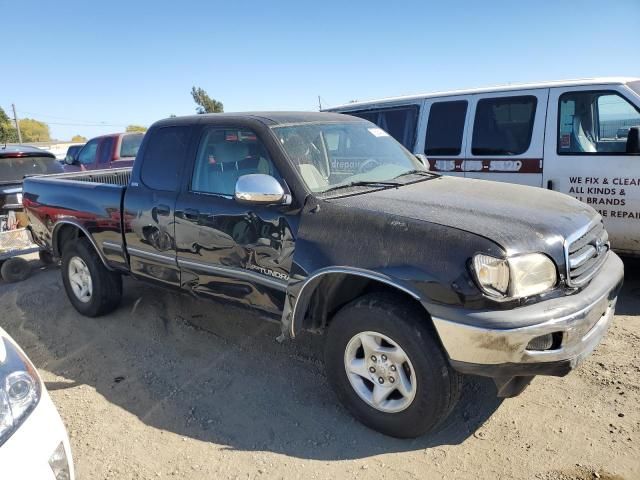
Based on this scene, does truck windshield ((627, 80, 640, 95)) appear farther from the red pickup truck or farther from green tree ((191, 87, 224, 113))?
green tree ((191, 87, 224, 113))

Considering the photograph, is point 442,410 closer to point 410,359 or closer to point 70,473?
point 410,359

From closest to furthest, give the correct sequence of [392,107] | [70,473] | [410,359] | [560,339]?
1. [70,473]
2. [560,339]
3. [410,359]
4. [392,107]

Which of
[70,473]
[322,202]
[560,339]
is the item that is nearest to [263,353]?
[322,202]

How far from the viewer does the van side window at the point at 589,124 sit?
513 cm

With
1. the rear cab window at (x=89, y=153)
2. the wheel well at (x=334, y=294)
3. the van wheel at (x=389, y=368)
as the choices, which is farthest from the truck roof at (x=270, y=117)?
the rear cab window at (x=89, y=153)

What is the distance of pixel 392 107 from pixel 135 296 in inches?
152

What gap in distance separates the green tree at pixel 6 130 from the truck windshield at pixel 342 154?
163ft

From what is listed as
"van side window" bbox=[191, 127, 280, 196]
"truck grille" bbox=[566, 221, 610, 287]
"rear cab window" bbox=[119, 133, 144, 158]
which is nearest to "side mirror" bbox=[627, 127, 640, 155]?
"truck grille" bbox=[566, 221, 610, 287]

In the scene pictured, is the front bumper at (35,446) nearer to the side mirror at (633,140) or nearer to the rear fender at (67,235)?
the rear fender at (67,235)

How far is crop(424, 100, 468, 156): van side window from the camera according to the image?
592 cm

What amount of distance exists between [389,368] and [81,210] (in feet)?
11.1

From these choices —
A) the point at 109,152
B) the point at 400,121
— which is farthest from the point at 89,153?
the point at 400,121

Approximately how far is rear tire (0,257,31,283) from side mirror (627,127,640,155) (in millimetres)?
6943

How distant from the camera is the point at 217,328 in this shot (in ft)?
15.2
